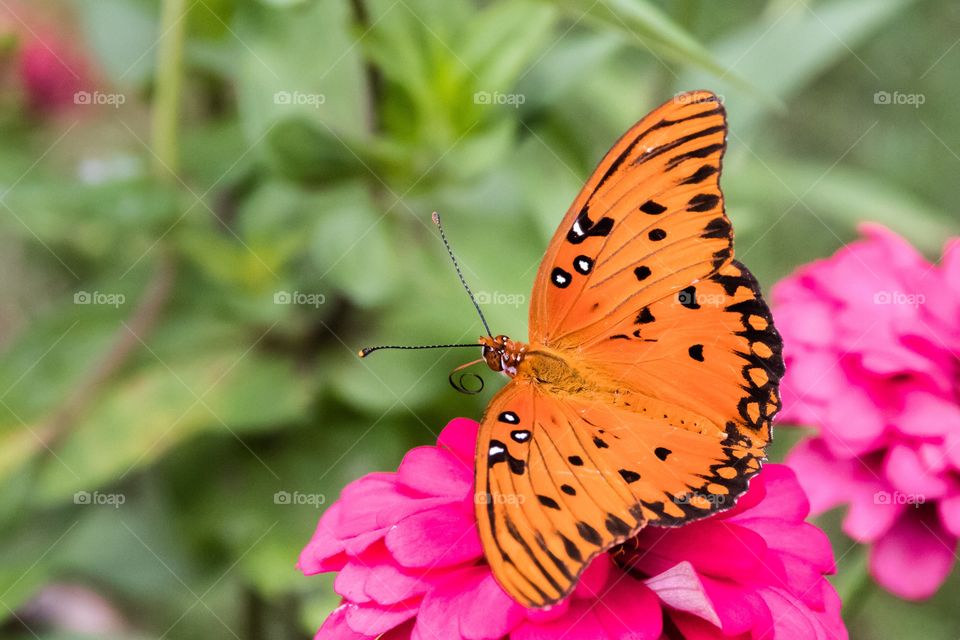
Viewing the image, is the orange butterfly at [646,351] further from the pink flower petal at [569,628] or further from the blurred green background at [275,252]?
the blurred green background at [275,252]

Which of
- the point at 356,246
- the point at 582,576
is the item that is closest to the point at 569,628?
the point at 582,576

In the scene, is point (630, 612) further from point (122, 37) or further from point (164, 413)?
point (122, 37)

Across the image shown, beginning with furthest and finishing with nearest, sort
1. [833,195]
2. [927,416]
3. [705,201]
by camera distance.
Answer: [833,195] → [927,416] → [705,201]

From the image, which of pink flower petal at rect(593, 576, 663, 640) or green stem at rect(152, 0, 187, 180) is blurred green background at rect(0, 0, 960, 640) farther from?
pink flower petal at rect(593, 576, 663, 640)

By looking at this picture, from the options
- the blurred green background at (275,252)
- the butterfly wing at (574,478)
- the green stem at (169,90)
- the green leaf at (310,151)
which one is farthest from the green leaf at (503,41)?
the butterfly wing at (574,478)

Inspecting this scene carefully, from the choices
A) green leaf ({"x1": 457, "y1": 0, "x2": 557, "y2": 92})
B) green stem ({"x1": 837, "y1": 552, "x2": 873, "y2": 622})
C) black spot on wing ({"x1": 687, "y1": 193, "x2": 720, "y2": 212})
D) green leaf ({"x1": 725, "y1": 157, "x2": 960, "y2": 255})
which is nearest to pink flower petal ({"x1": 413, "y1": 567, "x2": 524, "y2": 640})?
black spot on wing ({"x1": 687, "y1": 193, "x2": 720, "y2": 212})

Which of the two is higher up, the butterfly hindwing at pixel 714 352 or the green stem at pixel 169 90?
the green stem at pixel 169 90

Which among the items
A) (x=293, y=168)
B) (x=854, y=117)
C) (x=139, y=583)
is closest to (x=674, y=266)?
(x=293, y=168)
